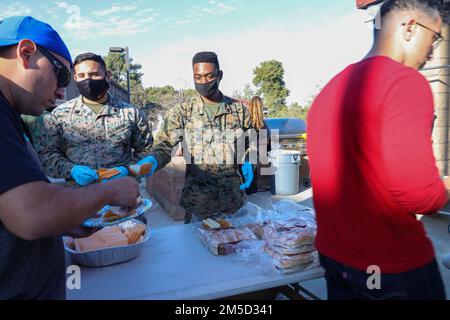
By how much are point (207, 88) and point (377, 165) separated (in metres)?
1.91

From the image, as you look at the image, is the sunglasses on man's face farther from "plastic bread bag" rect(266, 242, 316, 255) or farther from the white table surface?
"plastic bread bag" rect(266, 242, 316, 255)

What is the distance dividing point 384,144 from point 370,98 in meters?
0.14

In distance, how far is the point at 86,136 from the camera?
2541 millimetres

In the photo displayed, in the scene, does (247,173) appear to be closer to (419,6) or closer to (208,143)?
(208,143)

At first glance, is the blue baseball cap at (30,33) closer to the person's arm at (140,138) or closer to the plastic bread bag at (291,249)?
the plastic bread bag at (291,249)

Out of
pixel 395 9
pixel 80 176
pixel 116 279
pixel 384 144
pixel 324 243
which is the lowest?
pixel 116 279

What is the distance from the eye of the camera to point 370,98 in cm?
98

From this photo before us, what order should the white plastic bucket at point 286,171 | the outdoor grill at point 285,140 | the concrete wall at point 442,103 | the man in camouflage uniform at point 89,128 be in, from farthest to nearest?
1. the outdoor grill at point 285,140
2. the white plastic bucket at point 286,171
3. the concrete wall at point 442,103
4. the man in camouflage uniform at point 89,128

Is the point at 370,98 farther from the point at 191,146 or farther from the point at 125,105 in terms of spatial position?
the point at 125,105

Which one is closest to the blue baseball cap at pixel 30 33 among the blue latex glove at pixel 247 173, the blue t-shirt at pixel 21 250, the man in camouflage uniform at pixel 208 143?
the blue t-shirt at pixel 21 250

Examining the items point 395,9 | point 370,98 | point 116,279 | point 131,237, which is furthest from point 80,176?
point 395,9

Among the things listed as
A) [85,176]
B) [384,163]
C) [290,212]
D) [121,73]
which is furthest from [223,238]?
[121,73]

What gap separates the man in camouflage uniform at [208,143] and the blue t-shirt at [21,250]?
63.6 inches

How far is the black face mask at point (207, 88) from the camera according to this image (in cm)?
271
